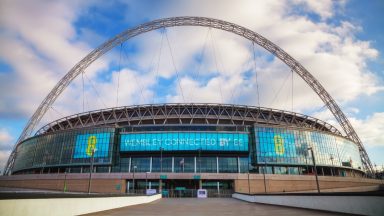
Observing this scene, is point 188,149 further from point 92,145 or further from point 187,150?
point 92,145

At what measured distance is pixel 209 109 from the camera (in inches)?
3356

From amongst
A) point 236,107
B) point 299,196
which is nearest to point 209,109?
point 236,107

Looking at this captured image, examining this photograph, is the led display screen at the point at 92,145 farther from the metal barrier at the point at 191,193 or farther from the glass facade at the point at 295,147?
the glass facade at the point at 295,147

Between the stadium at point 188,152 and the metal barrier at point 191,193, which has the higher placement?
the stadium at point 188,152

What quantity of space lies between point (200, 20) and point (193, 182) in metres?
46.6

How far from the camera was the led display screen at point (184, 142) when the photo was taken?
232 ft

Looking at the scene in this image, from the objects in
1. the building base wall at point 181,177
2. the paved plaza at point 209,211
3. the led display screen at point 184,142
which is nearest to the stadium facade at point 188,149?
the led display screen at point 184,142

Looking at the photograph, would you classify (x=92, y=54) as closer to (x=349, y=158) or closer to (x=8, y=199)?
(x=8, y=199)

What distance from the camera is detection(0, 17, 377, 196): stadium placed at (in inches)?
2552

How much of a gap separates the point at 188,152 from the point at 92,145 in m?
29.3

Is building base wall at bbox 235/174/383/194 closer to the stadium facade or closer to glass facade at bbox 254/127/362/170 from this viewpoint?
the stadium facade

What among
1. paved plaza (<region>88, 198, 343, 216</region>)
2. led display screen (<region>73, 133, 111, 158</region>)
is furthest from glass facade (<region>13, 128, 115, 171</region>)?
paved plaza (<region>88, 198, 343, 216</region>)

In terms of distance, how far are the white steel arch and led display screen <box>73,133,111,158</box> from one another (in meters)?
25.2

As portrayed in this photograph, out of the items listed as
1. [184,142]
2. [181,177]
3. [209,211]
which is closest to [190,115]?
[184,142]
